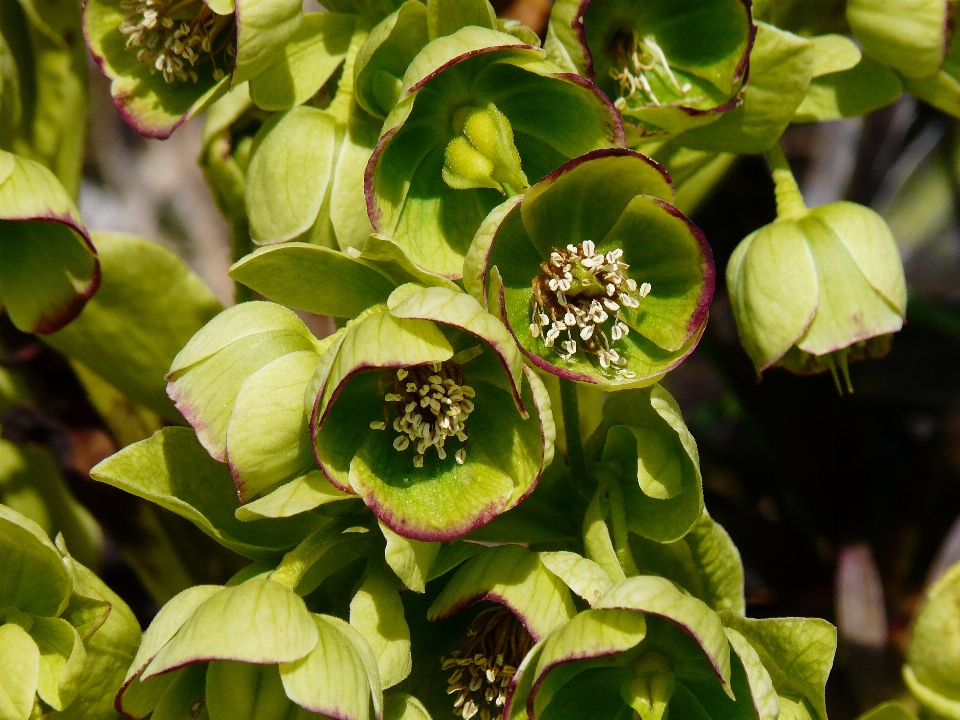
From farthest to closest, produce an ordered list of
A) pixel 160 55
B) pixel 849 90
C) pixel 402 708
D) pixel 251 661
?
pixel 849 90, pixel 160 55, pixel 402 708, pixel 251 661

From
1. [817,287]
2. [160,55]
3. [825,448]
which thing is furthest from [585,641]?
[825,448]

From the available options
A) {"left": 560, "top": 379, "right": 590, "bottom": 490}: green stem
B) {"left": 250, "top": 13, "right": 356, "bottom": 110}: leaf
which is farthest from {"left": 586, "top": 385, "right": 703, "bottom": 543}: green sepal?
{"left": 250, "top": 13, "right": 356, "bottom": 110}: leaf

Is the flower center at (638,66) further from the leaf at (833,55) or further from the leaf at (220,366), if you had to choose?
the leaf at (220,366)

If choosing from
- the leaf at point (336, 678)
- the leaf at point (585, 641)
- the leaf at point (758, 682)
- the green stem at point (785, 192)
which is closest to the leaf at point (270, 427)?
the leaf at point (336, 678)

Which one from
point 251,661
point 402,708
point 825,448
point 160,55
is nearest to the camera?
point 251,661

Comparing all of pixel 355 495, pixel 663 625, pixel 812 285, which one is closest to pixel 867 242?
pixel 812 285

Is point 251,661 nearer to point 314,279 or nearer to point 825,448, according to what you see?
point 314,279

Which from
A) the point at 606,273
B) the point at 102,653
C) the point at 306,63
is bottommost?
the point at 102,653
